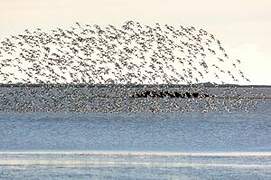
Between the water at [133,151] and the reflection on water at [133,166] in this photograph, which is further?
the water at [133,151]

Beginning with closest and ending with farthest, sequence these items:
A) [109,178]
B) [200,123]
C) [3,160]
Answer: [109,178]
[3,160]
[200,123]

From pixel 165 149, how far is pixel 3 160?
14.1 m

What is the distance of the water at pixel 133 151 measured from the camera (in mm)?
41344

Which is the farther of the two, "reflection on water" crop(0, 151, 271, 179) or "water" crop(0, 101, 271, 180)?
"water" crop(0, 101, 271, 180)

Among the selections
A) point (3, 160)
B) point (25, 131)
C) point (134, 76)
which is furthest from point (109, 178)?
point (134, 76)

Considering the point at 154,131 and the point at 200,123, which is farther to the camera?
the point at 200,123

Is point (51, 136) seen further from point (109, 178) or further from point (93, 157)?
point (109, 178)

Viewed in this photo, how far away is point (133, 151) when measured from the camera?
182 ft

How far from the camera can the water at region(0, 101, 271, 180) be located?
41.3m

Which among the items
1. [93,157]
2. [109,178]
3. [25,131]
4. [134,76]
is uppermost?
[134,76]

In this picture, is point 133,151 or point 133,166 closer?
point 133,166

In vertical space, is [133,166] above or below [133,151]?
below

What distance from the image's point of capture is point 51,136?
7325cm

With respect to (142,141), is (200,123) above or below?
above
